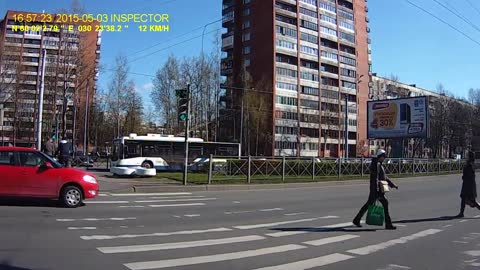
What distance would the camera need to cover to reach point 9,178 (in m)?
12.8

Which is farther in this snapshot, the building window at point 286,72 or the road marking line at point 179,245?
the building window at point 286,72

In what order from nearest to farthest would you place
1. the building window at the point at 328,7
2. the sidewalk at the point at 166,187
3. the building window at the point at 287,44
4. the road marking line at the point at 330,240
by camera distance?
the road marking line at the point at 330,240, the sidewalk at the point at 166,187, the building window at the point at 287,44, the building window at the point at 328,7

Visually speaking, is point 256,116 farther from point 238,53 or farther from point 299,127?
point 238,53

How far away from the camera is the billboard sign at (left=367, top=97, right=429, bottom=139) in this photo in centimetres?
4403

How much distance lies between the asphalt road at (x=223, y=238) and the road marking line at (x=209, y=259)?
0.01 meters

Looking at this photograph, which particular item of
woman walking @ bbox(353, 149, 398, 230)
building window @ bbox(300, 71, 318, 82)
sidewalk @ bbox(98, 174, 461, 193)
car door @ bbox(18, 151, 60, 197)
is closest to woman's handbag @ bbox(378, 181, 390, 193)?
woman walking @ bbox(353, 149, 398, 230)

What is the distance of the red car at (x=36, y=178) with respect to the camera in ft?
42.3

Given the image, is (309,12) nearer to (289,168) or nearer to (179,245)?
(289,168)

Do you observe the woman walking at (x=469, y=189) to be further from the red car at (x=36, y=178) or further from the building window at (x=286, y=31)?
the building window at (x=286, y=31)

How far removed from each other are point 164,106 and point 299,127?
32.5 m

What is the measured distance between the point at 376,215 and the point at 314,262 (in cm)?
383

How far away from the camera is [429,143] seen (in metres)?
106

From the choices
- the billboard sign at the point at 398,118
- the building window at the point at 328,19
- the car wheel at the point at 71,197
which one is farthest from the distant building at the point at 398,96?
the car wheel at the point at 71,197

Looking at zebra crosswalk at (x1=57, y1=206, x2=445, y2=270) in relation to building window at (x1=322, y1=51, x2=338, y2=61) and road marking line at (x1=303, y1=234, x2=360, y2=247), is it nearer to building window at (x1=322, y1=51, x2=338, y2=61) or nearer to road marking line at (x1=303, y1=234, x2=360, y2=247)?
road marking line at (x1=303, y1=234, x2=360, y2=247)
